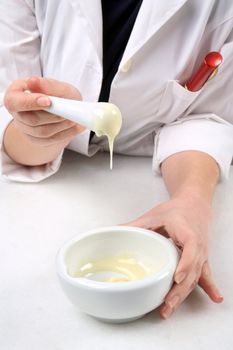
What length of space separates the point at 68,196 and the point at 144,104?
172 mm

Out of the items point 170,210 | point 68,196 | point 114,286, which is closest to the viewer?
point 114,286

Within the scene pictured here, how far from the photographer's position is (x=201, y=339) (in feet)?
1.47

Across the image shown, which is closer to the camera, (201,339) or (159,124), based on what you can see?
(201,339)

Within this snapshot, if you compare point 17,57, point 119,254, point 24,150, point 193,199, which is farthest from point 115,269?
point 17,57

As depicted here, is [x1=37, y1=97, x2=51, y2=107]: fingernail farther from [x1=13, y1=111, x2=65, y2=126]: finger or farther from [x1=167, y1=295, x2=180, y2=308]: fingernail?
[x1=167, y1=295, x2=180, y2=308]: fingernail

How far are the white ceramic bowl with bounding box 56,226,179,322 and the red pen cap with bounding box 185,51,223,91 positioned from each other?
281 millimetres

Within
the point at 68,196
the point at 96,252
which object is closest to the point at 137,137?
the point at 68,196

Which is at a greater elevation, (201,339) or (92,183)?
(201,339)

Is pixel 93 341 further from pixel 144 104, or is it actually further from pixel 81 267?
pixel 144 104

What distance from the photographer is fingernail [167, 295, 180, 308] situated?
1.52 feet

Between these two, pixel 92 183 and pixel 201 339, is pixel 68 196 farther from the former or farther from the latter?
pixel 201 339

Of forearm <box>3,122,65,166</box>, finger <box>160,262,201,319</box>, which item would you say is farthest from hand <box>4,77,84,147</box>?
finger <box>160,262,201,319</box>

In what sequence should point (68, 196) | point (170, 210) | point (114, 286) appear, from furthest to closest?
1. point (68, 196)
2. point (170, 210)
3. point (114, 286)

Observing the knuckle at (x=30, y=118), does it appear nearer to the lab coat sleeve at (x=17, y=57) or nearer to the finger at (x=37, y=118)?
the finger at (x=37, y=118)
